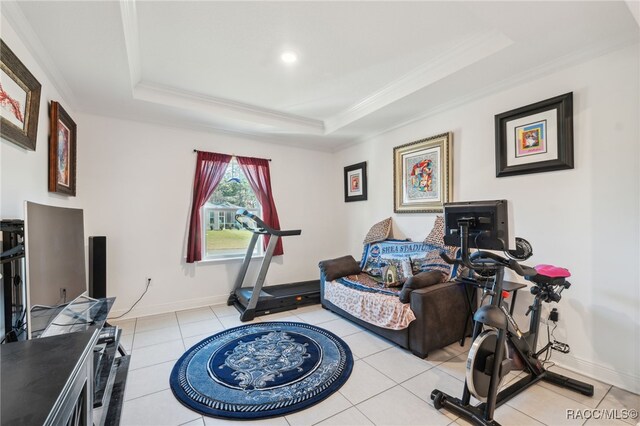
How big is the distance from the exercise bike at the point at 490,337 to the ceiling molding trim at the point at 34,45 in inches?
121

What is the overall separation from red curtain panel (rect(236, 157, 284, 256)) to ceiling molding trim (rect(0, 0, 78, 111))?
2.23 meters

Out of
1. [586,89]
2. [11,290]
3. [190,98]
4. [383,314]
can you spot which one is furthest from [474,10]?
[11,290]

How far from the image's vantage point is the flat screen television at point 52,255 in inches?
52.7

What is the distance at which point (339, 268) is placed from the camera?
3.64 metres

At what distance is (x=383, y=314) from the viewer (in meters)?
2.74

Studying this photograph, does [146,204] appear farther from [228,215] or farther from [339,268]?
[339,268]

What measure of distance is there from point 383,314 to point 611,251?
1.88 metres

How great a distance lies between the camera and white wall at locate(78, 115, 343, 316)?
338 centimetres

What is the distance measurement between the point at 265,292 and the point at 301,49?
3091 mm

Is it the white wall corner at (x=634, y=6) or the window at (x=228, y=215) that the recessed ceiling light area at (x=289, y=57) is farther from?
the white wall corner at (x=634, y=6)

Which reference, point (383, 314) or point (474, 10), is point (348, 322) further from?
point (474, 10)

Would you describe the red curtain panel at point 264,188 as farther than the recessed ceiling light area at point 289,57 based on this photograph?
Yes

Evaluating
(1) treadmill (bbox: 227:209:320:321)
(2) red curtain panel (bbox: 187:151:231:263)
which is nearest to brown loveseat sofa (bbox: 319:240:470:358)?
(1) treadmill (bbox: 227:209:320:321)

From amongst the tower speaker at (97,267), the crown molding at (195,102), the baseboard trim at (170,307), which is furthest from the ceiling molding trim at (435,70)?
the tower speaker at (97,267)
